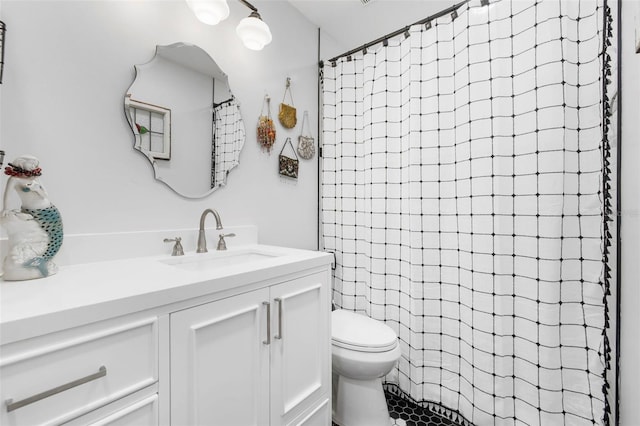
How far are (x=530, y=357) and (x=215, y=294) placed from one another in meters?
1.36

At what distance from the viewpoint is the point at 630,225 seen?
1.01 meters

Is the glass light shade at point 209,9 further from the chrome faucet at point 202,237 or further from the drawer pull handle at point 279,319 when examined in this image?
the drawer pull handle at point 279,319

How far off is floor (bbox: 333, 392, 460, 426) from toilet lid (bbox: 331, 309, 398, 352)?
506mm

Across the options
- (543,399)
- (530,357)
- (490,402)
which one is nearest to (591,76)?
(530,357)

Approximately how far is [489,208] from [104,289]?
1.53 metres

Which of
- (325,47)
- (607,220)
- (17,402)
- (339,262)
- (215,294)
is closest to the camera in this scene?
(17,402)

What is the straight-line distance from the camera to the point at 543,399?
125 centimetres

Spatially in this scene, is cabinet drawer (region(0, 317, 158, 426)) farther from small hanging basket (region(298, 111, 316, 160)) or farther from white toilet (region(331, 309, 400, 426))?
small hanging basket (region(298, 111, 316, 160))

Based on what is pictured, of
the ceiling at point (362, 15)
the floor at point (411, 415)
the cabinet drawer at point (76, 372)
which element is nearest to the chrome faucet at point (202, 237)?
the cabinet drawer at point (76, 372)

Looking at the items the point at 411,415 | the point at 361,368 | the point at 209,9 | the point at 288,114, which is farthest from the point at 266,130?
the point at 411,415

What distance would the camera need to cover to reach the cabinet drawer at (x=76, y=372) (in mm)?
557

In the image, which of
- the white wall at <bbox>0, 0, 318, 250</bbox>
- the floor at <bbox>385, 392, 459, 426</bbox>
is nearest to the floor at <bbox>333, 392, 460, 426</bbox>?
the floor at <bbox>385, 392, 459, 426</bbox>

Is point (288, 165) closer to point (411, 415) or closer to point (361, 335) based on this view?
point (361, 335)

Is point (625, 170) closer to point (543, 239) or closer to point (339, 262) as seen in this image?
point (543, 239)
